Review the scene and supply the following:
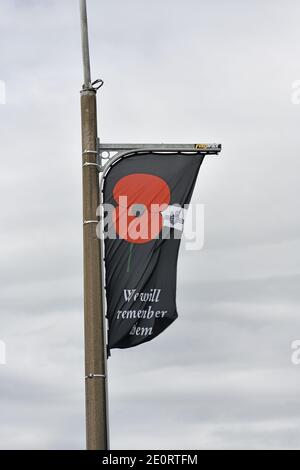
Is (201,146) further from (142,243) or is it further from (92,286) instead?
(92,286)

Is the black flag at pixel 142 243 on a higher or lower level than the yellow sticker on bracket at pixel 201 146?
lower

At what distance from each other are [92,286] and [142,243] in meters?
0.88

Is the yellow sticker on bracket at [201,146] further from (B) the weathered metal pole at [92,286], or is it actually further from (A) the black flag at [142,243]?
(B) the weathered metal pole at [92,286]

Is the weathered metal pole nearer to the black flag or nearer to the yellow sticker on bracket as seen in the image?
the black flag

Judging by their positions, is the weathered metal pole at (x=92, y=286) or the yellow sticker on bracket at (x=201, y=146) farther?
the yellow sticker on bracket at (x=201, y=146)

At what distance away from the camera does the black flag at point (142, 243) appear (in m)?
25.6

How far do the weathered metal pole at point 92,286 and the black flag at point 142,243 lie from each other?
148 mm

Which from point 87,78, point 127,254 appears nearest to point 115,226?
point 127,254

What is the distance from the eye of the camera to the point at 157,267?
A: 84.7ft

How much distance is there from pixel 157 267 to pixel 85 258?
3.21ft

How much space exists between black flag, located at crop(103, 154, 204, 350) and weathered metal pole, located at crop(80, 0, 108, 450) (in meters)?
0.15

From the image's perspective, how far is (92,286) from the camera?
25766 mm
